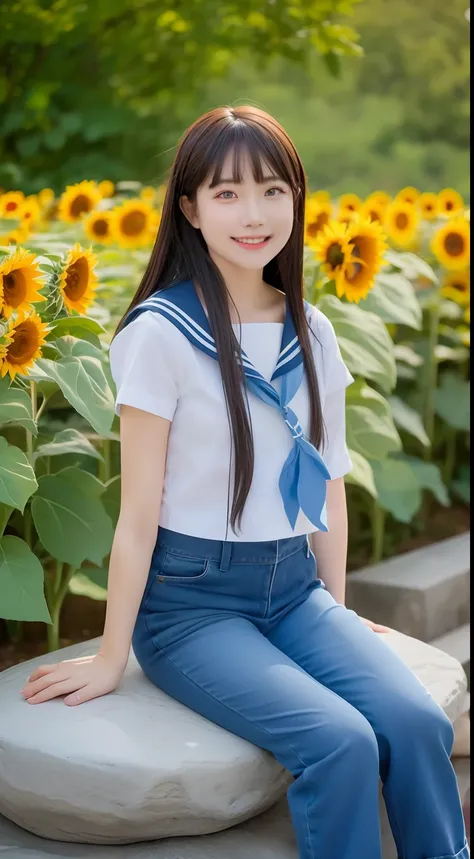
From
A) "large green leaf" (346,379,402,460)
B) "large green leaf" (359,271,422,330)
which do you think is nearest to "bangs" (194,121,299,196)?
"large green leaf" (346,379,402,460)

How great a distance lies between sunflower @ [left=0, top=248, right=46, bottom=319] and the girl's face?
0.86ft

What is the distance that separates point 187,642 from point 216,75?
4380mm

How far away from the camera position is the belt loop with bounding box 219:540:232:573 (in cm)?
162

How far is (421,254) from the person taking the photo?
3574 millimetres

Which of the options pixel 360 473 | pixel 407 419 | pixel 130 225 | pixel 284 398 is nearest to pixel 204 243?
pixel 284 398

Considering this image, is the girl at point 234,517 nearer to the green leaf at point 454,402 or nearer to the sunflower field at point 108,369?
the sunflower field at point 108,369

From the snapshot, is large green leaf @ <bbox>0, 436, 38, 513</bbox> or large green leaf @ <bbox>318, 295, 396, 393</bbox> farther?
large green leaf @ <bbox>318, 295, 396, 393</bbox>

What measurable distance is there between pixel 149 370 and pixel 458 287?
2.08 m

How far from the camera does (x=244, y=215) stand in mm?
1621

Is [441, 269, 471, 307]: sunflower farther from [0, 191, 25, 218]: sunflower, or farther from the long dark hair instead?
the long dark hair

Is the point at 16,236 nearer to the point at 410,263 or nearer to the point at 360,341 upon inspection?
the point at 360,341

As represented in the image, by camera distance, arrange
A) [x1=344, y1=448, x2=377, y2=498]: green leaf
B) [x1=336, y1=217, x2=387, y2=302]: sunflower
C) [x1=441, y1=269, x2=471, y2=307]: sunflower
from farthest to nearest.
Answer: [x1=441, y1=269, x2=471, y2=307]: sunflower < [x1=344, y1=448, x2=377, y2=498]: green leaf < [x1=336, y1=217, x2=387, y2=302]: sunflower

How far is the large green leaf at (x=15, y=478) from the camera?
1.70 m

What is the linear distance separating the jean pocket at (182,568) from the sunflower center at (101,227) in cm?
139
